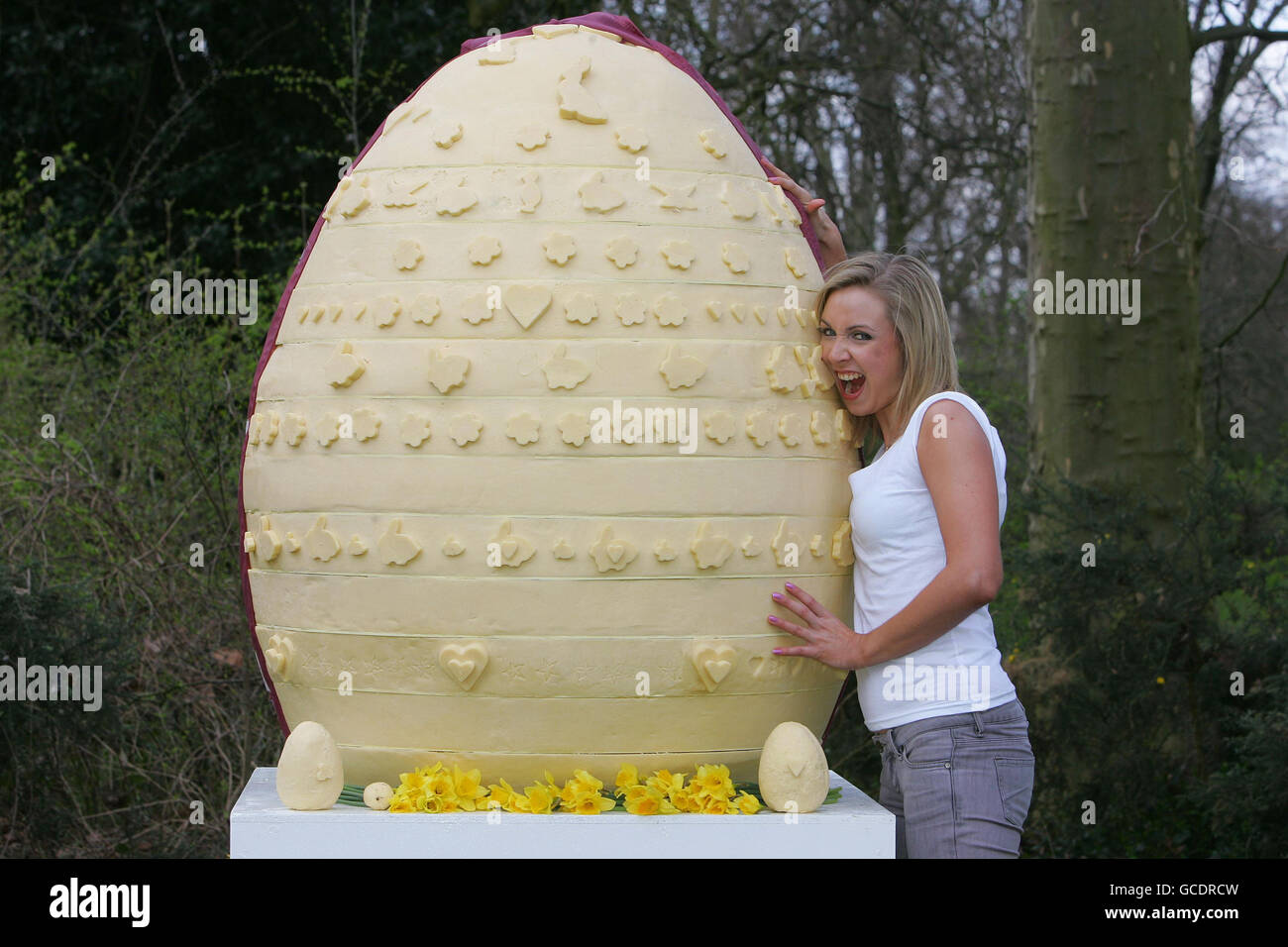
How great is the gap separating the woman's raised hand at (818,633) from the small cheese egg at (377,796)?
86cm

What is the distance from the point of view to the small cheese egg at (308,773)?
274cm

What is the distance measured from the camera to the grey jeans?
265cm

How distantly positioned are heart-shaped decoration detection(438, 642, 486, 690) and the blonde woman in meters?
0.61

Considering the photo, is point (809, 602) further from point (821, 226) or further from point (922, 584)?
point (821, 226)

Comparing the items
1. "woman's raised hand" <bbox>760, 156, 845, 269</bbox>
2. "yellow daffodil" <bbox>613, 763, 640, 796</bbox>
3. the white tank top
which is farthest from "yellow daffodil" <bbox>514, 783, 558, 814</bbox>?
"woman's raised hand" <bbox>760, 156, 845, 269</bbox>

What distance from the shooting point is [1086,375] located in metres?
5.56

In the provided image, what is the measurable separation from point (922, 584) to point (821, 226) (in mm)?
1049

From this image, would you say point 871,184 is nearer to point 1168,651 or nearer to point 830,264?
point 1168,651

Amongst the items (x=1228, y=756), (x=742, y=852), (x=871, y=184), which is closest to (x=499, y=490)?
(x=742, y=852)

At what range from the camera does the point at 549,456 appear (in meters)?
2.72

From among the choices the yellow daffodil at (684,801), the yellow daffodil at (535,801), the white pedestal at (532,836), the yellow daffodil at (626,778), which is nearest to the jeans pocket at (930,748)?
the white pedestal at (532,836)

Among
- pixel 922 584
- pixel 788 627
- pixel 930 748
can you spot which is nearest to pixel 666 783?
pixel 788 627

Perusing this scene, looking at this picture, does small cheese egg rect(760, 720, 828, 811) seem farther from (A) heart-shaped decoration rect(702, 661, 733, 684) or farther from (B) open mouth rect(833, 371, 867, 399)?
(B) open mouth rect(833, 371, 867, 399)

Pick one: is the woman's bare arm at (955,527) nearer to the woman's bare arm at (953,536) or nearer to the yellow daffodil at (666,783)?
the woman's bare arm at (953,536)
